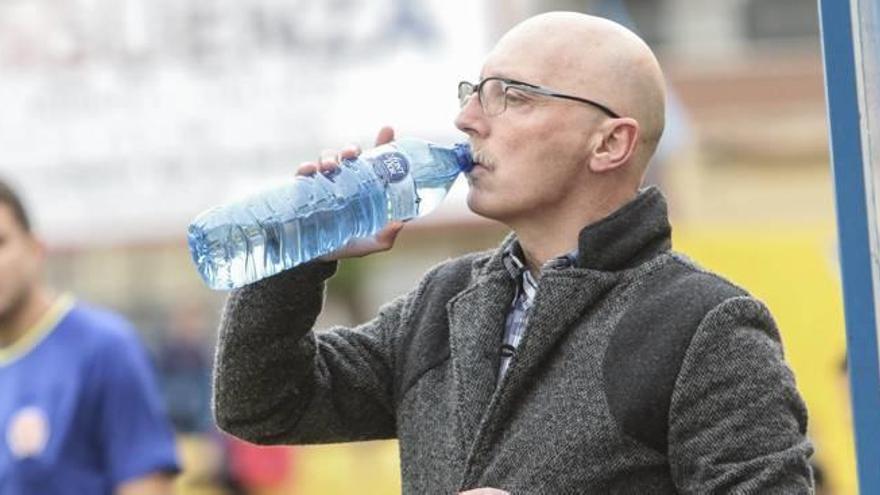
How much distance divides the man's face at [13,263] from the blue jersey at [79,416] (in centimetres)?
17

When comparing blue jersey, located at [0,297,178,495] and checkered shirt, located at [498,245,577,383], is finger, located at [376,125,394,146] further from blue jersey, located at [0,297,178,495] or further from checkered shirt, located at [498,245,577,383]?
blue jersey, located at [0,297,178,495]

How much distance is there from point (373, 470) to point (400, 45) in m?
7.21

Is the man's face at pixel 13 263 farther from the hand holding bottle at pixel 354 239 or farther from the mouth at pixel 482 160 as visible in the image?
the mouth at pixel 482 160

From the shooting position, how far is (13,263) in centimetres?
592

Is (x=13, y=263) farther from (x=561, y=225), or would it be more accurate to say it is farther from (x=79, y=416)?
(x=561, y=225)

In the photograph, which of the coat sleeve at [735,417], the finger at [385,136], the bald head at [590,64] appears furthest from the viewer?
the finger at [385,136]

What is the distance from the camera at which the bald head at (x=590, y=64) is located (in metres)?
3.42

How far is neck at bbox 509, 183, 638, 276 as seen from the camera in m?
3.44

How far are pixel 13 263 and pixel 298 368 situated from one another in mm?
→ 2550

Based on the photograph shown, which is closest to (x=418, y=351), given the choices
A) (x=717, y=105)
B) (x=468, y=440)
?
(x=468, y=440)

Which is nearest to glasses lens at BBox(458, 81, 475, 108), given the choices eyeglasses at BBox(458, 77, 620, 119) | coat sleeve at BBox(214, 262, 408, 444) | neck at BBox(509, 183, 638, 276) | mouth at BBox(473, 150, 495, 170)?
eyeglasses at BBox(458, 77, 620, 119)

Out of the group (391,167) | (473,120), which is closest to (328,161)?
(391,167)

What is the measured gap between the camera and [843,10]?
117 inches

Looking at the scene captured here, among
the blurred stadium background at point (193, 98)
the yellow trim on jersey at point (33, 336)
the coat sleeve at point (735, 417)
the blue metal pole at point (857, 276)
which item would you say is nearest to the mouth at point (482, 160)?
the coat sleeve at point (735, 417)
